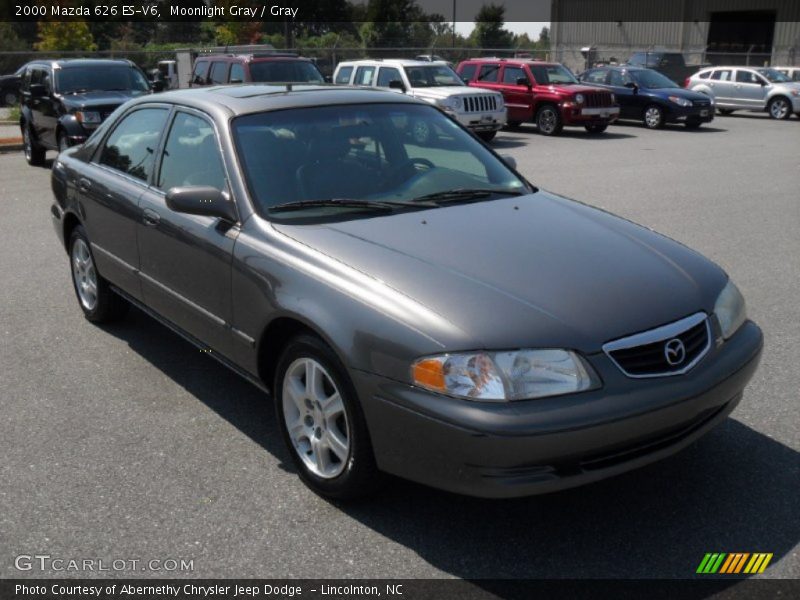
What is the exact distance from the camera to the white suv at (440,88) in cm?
1803

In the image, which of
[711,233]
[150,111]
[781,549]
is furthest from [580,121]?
[781,549]

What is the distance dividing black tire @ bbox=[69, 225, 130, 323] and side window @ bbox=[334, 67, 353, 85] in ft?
47.1

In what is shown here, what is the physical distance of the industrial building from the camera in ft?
155

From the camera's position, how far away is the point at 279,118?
453cm

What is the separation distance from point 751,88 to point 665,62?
7.42 metres

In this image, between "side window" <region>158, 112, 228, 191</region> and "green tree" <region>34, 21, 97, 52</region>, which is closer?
"side window" <region>158, 112, 228, 191</region>

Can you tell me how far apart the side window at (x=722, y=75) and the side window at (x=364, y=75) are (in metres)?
13.9

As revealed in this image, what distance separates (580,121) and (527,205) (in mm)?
16906

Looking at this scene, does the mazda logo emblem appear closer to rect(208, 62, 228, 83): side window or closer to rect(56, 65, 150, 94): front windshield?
rect(56, 65, 150, 94): front windshield

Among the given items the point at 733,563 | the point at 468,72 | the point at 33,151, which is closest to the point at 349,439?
the point at 733,563

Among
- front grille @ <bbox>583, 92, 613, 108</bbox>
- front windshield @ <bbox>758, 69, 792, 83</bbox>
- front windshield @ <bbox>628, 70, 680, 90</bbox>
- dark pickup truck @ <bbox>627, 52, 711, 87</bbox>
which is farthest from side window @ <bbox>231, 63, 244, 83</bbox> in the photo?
dark pickup truck @ <bbox>627, 52, 711, 87</bbox>

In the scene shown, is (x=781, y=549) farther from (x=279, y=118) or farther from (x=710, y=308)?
(x=279, y=118)

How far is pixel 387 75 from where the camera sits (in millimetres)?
18844

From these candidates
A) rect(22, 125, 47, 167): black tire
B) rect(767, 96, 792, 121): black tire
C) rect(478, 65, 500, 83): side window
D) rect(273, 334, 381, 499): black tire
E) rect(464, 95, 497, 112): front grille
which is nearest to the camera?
rect(273, 334, 381, 499): black tire
